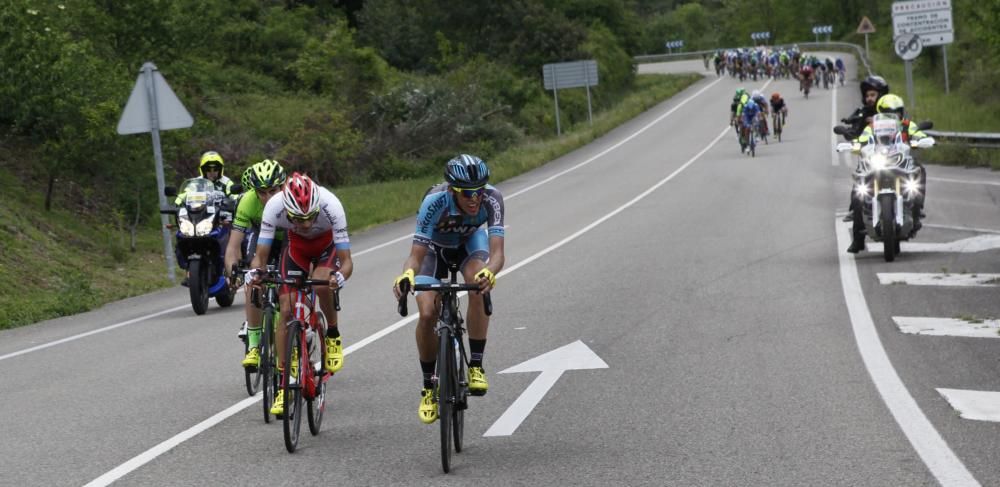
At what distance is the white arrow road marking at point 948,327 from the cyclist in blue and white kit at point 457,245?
189 inches

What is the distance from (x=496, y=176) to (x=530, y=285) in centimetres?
2348

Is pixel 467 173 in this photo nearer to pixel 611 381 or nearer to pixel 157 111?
pixel 611 381

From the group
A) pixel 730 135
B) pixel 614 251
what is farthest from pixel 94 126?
pixel 730 135

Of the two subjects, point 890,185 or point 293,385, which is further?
point 890,185

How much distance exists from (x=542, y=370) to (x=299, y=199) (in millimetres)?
2889

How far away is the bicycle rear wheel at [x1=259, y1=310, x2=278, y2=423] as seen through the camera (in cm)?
847

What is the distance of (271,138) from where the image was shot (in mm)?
46250

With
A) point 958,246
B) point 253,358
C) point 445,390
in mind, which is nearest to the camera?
point 445,390

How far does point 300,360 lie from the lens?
8.16 meters

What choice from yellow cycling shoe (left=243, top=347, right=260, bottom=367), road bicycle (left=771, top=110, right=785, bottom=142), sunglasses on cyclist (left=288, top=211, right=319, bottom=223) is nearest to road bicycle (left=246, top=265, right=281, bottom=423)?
sunglasses on cyclist (left=288, top=211, right=319, bottom=223)

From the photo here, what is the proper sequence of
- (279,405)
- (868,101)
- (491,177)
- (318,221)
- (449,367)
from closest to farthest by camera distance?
(449,367) < (279,405) < (318,221) < (868,101) < (491,177)

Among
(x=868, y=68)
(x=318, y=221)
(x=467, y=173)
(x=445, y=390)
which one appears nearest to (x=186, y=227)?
(x=318, y=221)

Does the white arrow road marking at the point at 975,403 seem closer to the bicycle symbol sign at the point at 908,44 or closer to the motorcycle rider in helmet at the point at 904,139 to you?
the motorcycle rider in helmet at the point at 904,139

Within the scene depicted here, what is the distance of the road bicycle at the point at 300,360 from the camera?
7938mm
